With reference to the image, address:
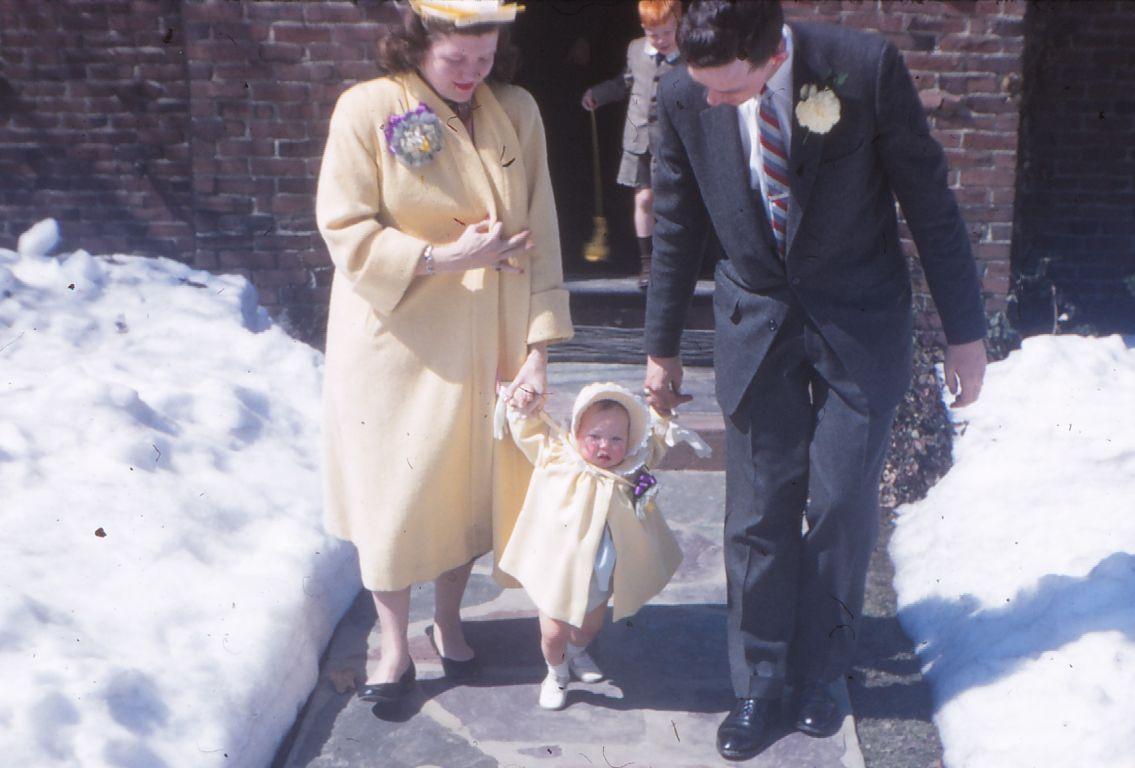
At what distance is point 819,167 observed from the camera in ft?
10.2

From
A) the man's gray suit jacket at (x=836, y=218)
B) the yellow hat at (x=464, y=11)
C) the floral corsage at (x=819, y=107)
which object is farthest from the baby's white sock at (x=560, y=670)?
the yellow hat at (x=464, y=11)

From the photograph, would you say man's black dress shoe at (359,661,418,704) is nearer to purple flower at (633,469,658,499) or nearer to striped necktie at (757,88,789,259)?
purple flower at (633,469,658,499)

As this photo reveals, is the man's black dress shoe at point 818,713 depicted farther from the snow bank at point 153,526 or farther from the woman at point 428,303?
the snow bank at point 153,526

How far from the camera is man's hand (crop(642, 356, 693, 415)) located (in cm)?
362

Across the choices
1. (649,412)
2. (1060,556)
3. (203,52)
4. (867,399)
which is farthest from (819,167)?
(203,52)

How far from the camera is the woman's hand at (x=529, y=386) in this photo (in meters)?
3.54

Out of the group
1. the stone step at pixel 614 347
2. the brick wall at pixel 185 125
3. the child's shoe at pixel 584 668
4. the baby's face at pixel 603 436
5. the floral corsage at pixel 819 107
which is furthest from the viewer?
the stone step at pixel 614 347

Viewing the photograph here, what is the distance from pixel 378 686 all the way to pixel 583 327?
340 centimetres

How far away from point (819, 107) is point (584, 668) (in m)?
1.83

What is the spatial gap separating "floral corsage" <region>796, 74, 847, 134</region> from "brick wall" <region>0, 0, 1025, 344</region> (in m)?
3.17

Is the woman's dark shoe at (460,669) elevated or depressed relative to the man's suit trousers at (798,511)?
depressed

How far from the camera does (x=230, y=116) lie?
637 cm

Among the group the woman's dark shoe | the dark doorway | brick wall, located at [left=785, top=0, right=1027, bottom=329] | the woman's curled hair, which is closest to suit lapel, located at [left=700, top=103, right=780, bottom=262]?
the woman's curled hair

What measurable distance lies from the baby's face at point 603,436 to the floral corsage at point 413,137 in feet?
2.77
